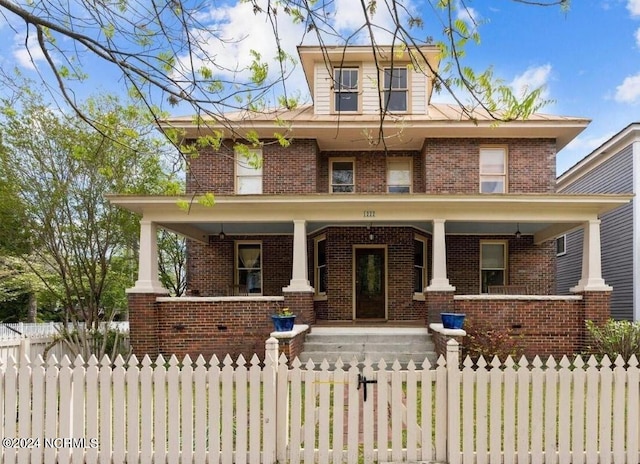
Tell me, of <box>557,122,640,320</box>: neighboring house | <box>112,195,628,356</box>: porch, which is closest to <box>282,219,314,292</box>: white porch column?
<box>112,195,628,356</box>: porch

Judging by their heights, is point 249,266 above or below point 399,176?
below

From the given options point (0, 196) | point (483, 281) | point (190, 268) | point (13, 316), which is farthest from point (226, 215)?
point (13, 316)

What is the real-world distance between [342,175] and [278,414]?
10507mm

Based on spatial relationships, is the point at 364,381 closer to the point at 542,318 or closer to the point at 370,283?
the point at 542,318

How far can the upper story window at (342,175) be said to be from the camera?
560 inches

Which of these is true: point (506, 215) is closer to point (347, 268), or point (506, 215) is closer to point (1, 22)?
point (347, 268)

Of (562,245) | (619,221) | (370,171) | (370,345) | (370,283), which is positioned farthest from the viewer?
(562,245)

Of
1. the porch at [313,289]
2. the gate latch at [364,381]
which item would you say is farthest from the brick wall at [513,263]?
the gate latch at [364,381]

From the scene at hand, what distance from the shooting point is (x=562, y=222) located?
10984 millimetres

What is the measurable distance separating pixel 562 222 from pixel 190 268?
1013cm

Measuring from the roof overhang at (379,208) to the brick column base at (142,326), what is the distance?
1840 millimetres

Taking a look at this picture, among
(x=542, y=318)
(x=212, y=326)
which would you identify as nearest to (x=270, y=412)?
(x=212, y=326)

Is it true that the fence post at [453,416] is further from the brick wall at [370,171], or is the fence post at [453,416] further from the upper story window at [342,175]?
the upper story window at [342,175]

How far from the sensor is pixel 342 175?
14344 millimetres
